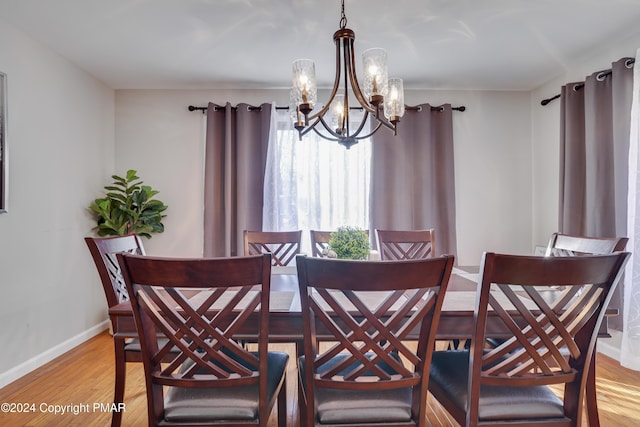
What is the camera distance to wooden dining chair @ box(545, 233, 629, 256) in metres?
1.66

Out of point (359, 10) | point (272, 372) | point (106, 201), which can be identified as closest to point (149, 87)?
point (106, 201)

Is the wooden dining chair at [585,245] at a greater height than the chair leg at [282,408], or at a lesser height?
greater

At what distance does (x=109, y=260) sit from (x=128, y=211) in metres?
1.71

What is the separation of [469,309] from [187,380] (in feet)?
3.32

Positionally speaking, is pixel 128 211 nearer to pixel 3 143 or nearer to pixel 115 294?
pixel 3 143

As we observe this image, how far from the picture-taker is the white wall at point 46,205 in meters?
2.51

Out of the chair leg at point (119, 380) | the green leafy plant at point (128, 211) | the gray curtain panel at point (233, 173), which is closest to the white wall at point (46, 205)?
the green leafy plant at point (128, 211)

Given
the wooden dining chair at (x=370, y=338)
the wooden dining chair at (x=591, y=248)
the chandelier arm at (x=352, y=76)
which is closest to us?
the wooden dining chair at (x=370, y=338)

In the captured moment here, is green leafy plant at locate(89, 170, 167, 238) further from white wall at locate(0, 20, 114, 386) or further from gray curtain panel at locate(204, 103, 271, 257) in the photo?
gray curtain panel at locate(204, 103, 271, 257)

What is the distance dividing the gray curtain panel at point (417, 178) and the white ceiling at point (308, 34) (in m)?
0.51

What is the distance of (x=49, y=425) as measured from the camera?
6.32ft

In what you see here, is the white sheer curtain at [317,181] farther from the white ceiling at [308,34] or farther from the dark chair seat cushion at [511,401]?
the dark chair seat cushion at [511,401]

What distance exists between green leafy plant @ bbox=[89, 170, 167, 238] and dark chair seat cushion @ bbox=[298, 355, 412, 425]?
2808mm

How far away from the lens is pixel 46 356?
274 centimetres
